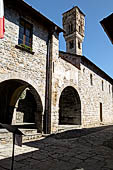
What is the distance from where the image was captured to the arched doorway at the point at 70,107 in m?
10.2

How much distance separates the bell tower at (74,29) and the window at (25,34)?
17.7 m

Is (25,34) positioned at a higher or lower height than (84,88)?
higher

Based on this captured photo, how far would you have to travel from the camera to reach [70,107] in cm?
1052

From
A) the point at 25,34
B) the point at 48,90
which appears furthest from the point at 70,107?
the point at 25,34

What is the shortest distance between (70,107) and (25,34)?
6256 mm

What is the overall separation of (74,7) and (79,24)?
10.5 ft

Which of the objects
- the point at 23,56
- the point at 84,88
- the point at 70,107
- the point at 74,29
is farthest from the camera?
the point at 74,29

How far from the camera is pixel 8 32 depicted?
5793 mm

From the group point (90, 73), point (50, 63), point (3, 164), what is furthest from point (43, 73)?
point (90, 73)

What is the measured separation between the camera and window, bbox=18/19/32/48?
6492 millimetres

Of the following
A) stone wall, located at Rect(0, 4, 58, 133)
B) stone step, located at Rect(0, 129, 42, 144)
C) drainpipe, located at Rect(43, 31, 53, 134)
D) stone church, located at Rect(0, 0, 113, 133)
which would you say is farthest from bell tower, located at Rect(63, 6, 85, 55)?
stone step, located at Rect(0, 129, 42, 144)

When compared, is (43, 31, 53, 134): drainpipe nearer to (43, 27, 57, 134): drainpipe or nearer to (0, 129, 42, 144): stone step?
(43, 27, 57, 134): drainpipe

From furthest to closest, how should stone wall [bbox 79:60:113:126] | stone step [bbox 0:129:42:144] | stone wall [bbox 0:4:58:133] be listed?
1. stone wall [bbox 79:60:113:126]
2. stone wall [bbox 0:4:58:133]
3. stone step [bbox 0:129:42:144]

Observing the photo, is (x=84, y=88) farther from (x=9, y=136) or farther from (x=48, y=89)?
(x=9, y=136)
